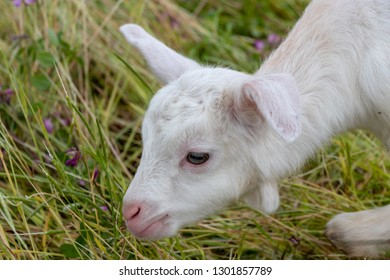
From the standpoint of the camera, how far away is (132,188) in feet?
11.2

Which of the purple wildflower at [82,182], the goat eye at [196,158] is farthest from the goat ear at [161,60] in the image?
the purple wildflower at [82,182]

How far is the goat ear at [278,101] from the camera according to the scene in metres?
3.04

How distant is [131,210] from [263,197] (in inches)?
24.7

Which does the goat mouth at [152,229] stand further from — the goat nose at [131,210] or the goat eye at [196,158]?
the goat eye at [196,158]

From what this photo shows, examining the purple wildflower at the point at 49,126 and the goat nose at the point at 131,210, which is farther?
the purple wildflower at the point at 49,126

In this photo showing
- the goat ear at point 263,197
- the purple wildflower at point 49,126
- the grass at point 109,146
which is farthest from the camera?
the purple wildflower at point 49,126

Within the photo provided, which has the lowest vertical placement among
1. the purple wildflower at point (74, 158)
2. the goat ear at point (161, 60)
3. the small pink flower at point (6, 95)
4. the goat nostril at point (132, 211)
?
the small pink flower at point (6, 95)

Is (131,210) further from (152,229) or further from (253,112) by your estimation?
(253,112)

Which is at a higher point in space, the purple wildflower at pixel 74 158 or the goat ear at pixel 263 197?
the goat ear at pixel 263 197

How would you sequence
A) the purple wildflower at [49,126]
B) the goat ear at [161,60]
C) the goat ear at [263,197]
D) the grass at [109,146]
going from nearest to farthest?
the goat ear at [263,197]
the goat ear at [161,60]
the grass at [109,146]
the purple wildflower at [49,126]

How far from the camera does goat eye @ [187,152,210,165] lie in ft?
11.2

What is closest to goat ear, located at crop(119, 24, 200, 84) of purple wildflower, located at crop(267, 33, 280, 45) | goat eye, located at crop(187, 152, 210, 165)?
goat eye, located at crop(187, 152, 210, 165)

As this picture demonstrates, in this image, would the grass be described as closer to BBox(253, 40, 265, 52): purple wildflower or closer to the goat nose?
BBox(253, 40, 265, 52): purple wildflower

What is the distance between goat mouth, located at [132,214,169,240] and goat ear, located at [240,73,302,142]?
23.5 inches
